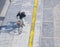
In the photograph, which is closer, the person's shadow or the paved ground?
the paved ground

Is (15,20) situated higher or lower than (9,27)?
higher

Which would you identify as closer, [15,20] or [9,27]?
[9,27]

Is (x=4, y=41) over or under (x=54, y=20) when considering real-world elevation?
under

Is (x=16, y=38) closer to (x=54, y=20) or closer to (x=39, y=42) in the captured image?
(x=39, y=42)

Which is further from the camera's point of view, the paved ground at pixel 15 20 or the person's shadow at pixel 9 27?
the person's shadow at pixel 9 27

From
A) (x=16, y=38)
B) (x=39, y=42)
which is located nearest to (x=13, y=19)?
(x=16, y=38)

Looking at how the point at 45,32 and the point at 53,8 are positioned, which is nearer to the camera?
the point at 45,32

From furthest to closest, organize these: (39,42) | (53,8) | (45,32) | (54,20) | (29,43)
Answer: (53,8) < (54,20) < (45,32) < (39,42) < (29,43)

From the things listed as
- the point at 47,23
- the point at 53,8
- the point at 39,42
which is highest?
the point at 53,8

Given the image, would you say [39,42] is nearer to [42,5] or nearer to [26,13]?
[26,13]

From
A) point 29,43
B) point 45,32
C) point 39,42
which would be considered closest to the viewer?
point 29,43
